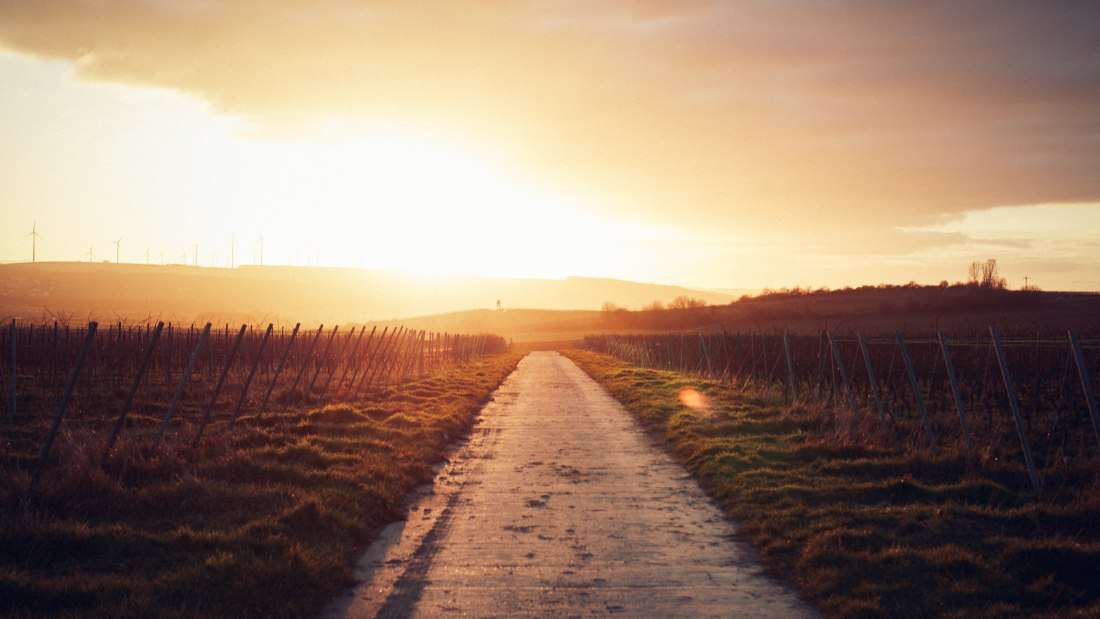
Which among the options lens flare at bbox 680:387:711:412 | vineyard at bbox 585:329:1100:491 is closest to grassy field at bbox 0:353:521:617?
lens flare at bbox 680:387:711:412

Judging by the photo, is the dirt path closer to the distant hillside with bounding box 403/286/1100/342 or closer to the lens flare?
the lens flare

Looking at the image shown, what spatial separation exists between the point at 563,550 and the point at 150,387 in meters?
18.4

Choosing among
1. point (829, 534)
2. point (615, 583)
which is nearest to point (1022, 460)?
point (829, 534)

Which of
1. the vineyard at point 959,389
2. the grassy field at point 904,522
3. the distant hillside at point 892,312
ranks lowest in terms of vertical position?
the grassy field at point 904,522

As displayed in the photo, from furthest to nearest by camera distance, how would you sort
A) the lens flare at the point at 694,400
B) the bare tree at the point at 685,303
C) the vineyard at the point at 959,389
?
the bare tree at the point at 685,303, the lens flare at the point at 694,400, the vineyard at the point at 959,389

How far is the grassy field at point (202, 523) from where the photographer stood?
217 inches

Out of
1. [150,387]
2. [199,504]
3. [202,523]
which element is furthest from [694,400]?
[150,387]

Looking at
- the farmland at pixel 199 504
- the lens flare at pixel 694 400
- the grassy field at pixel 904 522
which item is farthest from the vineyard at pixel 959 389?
the farmland at pixel 199 504

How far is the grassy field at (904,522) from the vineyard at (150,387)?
26.0 ft

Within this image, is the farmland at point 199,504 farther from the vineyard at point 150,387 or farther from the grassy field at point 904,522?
the grassy field at point 904,522

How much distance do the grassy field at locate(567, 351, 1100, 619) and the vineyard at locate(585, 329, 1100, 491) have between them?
519 mm

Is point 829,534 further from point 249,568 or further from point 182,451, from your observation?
point 182,451

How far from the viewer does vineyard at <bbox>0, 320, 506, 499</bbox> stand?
420 inches

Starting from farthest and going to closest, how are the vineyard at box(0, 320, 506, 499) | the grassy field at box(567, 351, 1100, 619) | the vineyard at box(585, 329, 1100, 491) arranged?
the vineyard at box(585, 329, 1100, 491)
the vineyard at box(0, 320, 506, 499)
the grassy field at box(567, 351, 1100, 619)
